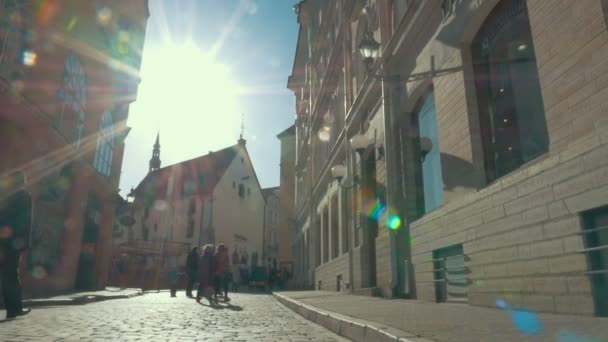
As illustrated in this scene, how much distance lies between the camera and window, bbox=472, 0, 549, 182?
5.63 meters

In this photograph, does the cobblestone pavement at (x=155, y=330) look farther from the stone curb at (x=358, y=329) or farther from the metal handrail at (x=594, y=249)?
the metal handrail at (x=594, y=249)

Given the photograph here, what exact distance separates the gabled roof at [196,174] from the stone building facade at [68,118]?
70.2 ft

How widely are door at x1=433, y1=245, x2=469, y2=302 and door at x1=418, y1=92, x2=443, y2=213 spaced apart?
41.3 inches

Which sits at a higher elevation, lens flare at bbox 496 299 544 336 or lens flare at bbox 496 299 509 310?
lens flare at bbox 496 299 509 310

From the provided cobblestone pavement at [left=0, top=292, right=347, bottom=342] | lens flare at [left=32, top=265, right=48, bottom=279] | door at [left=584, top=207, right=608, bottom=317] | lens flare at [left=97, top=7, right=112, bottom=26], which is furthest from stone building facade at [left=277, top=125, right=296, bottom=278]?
door at [left=584, top=207, right=608, bottom=317]

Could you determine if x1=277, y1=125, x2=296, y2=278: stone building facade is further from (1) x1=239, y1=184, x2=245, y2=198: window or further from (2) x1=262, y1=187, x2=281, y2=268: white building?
(2) x1=262, y1=187, x2=281, y2=268: white building

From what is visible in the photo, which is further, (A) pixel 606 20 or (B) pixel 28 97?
(B) pixel 28 97

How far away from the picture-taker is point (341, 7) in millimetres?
17844

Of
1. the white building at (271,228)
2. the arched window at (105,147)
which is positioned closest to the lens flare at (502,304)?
the arched window at (105,147)

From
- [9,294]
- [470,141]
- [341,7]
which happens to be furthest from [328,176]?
[9,294]

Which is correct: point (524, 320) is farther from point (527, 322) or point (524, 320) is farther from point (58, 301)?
point (58, 301)

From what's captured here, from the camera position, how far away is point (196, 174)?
46281 millimetres

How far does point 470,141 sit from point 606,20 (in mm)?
2787

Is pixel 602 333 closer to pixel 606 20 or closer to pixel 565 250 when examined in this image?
pixel 565 250
